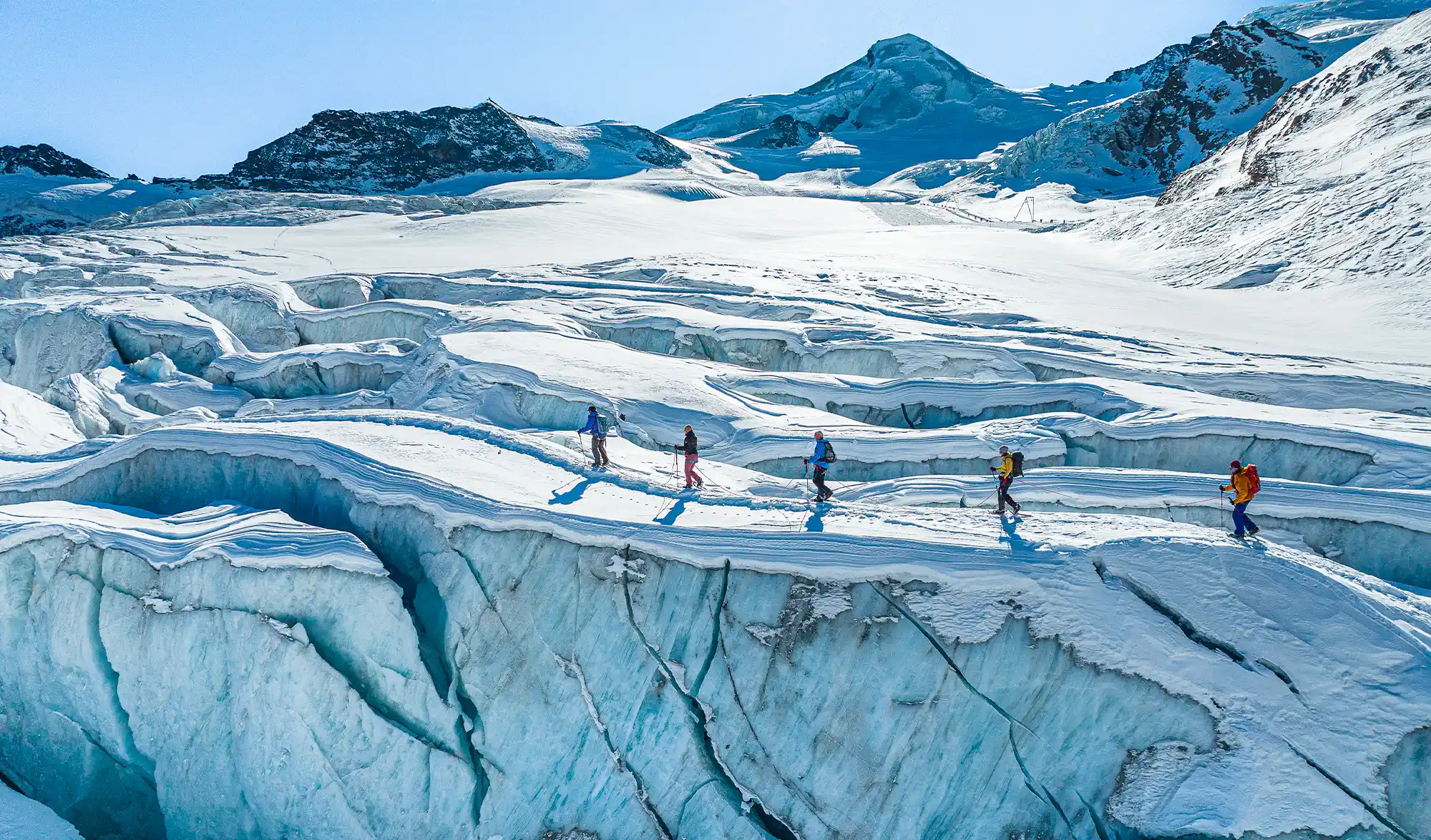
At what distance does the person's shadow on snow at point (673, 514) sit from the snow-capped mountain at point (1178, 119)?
5779 cm

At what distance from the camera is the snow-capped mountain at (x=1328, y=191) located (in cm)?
2094

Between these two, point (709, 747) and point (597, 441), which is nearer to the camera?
point (709, 747)

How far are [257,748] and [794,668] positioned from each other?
6.22 m

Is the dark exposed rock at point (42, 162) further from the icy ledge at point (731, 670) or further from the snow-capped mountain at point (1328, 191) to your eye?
the snow-capped mountain at point (1328, 191)

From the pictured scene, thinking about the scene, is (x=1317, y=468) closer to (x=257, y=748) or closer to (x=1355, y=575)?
(x=1355, y=575)

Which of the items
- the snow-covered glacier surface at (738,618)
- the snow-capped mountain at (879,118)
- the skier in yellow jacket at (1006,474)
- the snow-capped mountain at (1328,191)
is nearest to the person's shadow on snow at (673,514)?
the snow-covered glacier surface at (738,618)

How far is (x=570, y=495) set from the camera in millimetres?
9430

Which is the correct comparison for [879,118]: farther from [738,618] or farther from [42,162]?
[738,618]

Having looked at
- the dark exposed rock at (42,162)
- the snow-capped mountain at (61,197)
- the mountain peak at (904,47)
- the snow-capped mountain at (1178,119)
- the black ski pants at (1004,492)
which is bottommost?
the black ski pants at (1004,492)

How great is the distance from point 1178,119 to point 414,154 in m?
65.9

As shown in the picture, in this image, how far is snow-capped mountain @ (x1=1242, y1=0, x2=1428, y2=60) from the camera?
61000mm

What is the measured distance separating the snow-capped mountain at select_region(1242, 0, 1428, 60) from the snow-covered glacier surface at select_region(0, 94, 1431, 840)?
68066 millimetres

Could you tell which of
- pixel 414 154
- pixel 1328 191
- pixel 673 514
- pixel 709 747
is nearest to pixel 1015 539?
pixel 673 514

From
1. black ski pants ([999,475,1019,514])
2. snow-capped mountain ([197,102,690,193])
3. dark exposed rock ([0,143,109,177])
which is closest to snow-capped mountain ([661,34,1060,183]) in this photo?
snow-capped mountain ([197,102,690,193])
